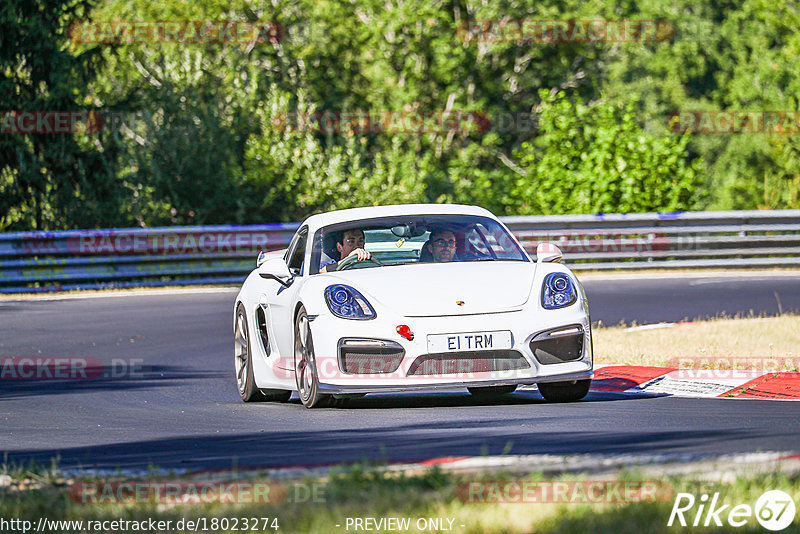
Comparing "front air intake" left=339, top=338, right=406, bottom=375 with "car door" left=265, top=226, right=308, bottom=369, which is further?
"car door" left=265, top=226, right=308, bottom=369

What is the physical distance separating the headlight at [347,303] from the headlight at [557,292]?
1.13 metres

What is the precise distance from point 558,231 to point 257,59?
65.6 ft

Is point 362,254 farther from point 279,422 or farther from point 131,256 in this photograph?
point 131,256

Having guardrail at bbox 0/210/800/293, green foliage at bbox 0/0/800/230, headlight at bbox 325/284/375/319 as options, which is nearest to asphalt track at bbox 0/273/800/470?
headlight at bbox 325/284/375/319

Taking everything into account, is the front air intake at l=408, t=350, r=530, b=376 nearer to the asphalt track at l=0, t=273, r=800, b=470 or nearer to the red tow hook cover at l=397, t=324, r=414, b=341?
the red tow hook cover at l=397, t=324, r=414, b=341

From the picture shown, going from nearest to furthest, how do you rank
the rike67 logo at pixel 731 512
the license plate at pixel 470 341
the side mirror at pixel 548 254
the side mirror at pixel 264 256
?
1. the rike67 logo at pixel 731 512
2. the license plate at pixel 470 341
3. the side mirror at pixel 548 254
4. the side mirror at pixel 264 256

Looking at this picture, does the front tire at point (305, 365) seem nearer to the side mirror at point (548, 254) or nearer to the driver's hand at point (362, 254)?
the driver's hand at point (362, 254)

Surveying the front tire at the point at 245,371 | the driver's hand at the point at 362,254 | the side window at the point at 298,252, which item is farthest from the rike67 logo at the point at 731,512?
the front tire at the point at 245,371

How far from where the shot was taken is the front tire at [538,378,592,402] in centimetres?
948

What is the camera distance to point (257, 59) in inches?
1692

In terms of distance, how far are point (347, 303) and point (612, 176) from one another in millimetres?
20840

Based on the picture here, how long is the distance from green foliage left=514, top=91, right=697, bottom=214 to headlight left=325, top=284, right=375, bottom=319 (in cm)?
2042

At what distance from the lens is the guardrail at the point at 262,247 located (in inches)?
883

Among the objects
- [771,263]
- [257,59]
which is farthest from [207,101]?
[771,263]
